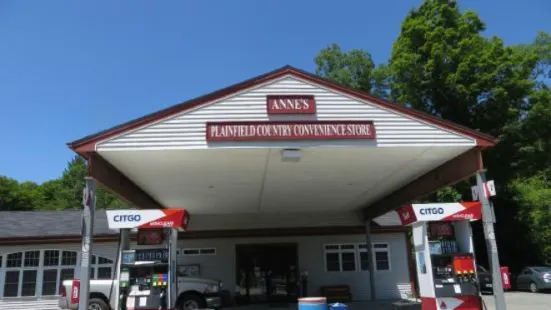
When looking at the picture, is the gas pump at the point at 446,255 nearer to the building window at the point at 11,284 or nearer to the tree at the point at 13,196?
the building window at the point at 11,284

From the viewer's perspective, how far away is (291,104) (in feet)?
34.9

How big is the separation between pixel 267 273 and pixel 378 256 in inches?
194

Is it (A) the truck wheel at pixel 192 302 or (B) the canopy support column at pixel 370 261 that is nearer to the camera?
(A) the truck wheel at pixel 192 302

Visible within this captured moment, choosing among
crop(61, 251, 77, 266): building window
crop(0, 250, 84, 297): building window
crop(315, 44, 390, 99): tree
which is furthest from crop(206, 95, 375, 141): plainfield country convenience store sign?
crop(315, 44, 390, 99): tree

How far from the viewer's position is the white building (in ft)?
34.3

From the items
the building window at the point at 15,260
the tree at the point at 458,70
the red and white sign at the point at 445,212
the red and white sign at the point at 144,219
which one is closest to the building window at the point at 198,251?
the building window at the point at 15,260

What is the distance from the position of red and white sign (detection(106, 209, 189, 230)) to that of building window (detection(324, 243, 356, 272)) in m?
11.4

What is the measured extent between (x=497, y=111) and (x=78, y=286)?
76.6 feet

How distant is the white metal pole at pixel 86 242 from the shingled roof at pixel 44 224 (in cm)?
990

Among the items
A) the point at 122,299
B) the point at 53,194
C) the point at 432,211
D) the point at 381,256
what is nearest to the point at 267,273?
the point at 381,256

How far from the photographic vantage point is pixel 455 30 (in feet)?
91.4

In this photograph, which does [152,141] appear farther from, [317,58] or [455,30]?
[317,58]

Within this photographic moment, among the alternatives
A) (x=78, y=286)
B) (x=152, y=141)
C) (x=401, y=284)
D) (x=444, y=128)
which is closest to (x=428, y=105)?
(x=401, y=284)

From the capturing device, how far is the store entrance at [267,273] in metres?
19.9
